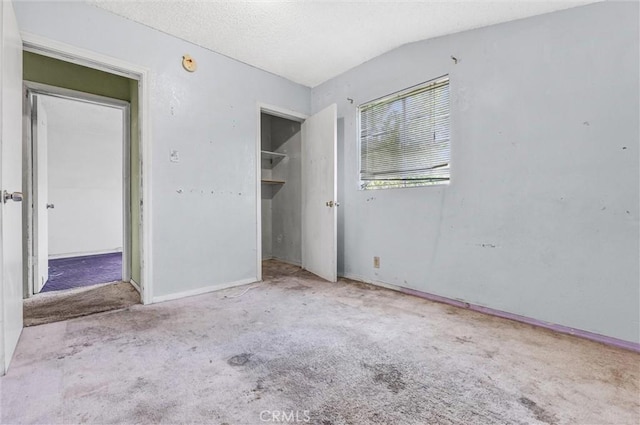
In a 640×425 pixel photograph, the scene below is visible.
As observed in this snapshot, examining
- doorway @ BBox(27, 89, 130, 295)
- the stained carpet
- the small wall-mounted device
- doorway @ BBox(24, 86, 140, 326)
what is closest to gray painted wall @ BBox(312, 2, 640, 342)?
the small wall-mounted device

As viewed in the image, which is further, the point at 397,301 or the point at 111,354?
the point at 397,301

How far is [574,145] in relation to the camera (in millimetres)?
1938

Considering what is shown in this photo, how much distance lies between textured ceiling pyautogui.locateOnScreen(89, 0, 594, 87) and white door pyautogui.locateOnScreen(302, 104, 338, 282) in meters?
0.72

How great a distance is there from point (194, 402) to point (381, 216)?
2358mm

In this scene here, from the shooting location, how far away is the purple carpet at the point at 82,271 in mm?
3283

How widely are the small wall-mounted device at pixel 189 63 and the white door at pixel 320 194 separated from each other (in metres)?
1.44

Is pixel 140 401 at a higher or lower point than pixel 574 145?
lower

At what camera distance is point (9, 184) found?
156 centimetres

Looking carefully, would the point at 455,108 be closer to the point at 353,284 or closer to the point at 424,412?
the point at 353,284

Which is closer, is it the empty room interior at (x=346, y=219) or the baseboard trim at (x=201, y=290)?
the empty room interior at (x=346, y=219)

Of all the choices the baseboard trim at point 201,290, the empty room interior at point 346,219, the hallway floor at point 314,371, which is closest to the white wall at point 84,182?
the empty room interior at point 346,219

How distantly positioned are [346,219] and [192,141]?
190 cm

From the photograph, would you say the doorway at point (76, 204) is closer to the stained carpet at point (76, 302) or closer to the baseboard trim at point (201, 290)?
the stained carpet at point (76, 302)

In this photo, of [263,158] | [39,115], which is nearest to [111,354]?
[39,115]
